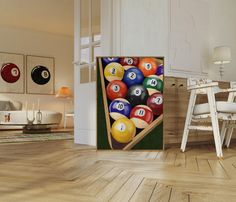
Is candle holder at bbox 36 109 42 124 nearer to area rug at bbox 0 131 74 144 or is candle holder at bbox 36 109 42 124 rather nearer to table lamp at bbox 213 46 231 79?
area rug at bbox 0 131 74 144

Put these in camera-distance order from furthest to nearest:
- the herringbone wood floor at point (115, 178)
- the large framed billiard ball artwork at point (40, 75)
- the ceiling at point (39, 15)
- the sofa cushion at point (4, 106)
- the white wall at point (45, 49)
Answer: the large framed billiard ball artwork at point (40, 75), the white wall at point (45, 49), the sofa cushion at point (4, 106), the ceiling at point (39, 15), the herringbone wood floor at point (115, 178)

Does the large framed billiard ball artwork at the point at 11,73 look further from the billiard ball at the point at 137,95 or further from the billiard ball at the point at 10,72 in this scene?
the billiard ball at the point at 137,95

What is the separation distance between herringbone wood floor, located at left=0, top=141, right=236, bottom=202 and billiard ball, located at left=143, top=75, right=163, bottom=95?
1.95 ft

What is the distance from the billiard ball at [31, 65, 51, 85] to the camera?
7.77m

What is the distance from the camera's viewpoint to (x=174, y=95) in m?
3.31

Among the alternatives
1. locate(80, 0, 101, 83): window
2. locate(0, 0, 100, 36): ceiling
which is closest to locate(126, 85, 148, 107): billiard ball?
locate(80, 0, 101, 83): window

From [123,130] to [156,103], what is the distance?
380mm

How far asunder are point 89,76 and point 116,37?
57 centimetres

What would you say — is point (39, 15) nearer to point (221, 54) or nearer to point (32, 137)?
point (32, 137)

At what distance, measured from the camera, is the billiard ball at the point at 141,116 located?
9.23 feet

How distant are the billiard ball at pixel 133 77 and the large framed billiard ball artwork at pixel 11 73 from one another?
5180 millimetres

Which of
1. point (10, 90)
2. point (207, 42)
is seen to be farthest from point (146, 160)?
point (10, 90)

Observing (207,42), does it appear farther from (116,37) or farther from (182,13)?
(116,37)

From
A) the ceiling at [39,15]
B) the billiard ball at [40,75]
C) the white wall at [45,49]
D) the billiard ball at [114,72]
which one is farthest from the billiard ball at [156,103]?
the billiard ball at [40,75]
